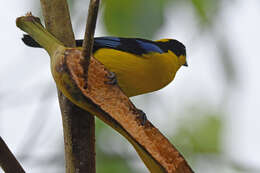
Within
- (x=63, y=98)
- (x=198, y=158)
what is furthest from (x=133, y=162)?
(x=63, y=98)

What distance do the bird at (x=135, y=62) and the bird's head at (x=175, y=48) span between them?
0.14m

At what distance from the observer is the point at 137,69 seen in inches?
115

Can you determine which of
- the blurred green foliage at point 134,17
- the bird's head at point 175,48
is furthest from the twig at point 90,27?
the bird's head at point 175,48

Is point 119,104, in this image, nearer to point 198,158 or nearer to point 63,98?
point 63,98

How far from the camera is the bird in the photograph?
2.79 m

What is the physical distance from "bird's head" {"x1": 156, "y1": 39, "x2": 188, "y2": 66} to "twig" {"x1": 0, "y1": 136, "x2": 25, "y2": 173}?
216cm

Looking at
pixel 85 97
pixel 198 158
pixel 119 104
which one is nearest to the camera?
pixel 85 97

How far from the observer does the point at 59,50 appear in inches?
62.0

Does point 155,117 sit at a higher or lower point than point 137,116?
lower

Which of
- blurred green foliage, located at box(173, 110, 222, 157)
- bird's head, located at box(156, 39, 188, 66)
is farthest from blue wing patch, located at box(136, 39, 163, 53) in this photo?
blurred green foliage, located at box(173, 110, 222, 157)

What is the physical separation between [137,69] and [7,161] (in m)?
1.62

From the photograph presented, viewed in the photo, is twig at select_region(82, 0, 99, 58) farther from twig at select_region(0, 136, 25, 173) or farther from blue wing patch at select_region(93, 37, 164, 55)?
blue wing patch at select_region(93, 37, 164, 55)

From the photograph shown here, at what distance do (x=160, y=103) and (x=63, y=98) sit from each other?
1.55m

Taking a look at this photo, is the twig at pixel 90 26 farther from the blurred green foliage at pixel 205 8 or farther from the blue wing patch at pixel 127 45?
the blue wing patch at pixel 127 45
